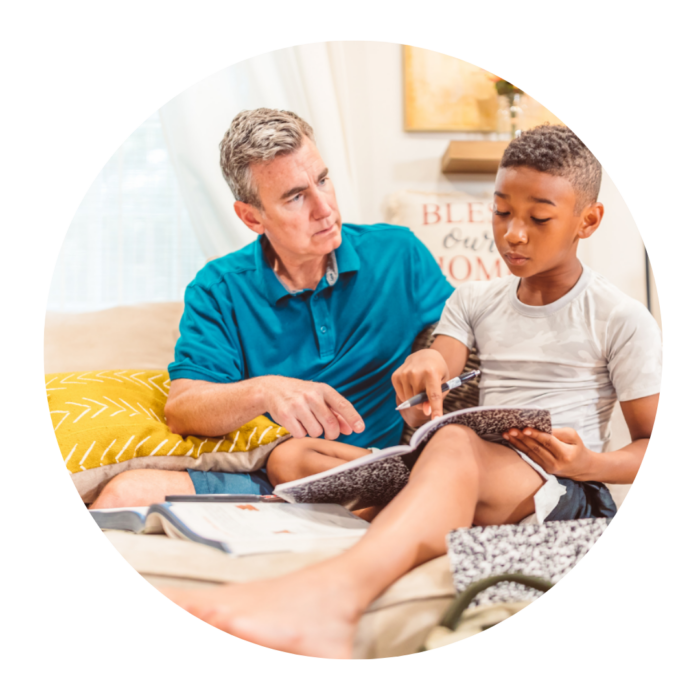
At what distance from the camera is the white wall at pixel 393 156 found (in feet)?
4.05

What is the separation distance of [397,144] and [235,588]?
78cm

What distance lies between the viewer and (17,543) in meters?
1.40

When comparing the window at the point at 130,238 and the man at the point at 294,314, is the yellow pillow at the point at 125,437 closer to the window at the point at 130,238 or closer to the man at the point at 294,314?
the man at the point at 294,314

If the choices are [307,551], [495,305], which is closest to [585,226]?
[495,305]

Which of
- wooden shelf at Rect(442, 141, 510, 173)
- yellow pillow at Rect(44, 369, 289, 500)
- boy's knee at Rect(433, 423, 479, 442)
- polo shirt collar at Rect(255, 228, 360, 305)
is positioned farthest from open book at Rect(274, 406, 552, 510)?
wooden shelf at Rect(442, 141, 510, 173)

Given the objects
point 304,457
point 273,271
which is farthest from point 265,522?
point 273,271

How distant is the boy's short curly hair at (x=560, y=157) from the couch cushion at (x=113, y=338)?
0.62 m

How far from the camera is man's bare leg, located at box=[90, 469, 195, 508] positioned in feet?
3.76

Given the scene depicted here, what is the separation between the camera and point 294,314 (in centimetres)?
124

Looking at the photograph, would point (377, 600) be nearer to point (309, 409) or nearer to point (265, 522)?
point (265, 522)

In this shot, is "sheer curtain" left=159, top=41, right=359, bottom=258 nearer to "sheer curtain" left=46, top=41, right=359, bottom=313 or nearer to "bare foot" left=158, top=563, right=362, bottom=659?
"sheer curtain" left=46, top=41, right=359, bottom=313

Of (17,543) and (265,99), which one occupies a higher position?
(265,99)

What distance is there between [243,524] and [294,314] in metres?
0.36
